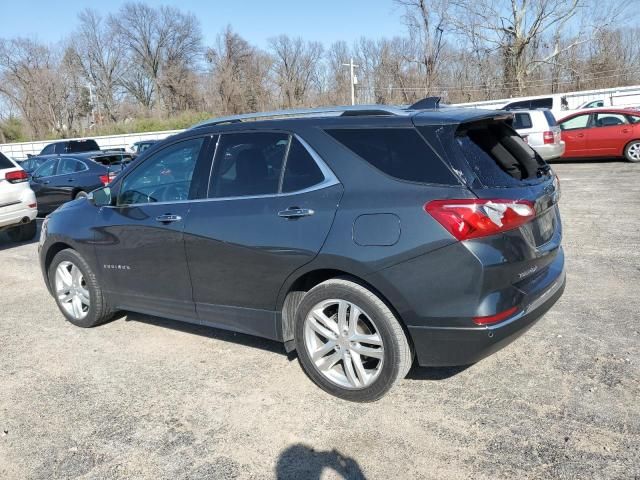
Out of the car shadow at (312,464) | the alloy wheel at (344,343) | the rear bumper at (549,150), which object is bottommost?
the car shadow at (312,464)

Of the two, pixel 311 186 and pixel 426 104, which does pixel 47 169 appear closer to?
pixel 311 186

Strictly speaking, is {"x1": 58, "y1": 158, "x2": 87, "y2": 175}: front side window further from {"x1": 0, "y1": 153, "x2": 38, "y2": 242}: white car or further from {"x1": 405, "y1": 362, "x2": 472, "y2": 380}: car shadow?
{"x1": 405, "y1": 362, "x2": 472, "y2": 380}: car shadow

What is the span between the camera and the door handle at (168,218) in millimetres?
4012

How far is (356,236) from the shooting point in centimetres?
315

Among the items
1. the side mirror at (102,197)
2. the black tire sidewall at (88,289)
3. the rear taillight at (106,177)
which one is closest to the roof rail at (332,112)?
the side mirror at (102,197)

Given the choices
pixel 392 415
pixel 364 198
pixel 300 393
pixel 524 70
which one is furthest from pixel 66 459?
pixel 524 70

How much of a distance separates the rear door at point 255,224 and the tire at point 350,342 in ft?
0.87

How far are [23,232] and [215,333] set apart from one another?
6.58 metres

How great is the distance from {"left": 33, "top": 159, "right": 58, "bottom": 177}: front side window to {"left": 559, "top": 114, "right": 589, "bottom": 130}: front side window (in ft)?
45.2

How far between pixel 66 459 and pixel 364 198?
2.21 meters

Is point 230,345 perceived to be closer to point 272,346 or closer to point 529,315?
point 272,346

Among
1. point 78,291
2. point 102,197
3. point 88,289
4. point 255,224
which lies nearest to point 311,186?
point 255,224

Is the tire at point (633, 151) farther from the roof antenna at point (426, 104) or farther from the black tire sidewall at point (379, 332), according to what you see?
the black tire sidewall at point (379, 332)

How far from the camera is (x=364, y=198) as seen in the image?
3180 millimetres
